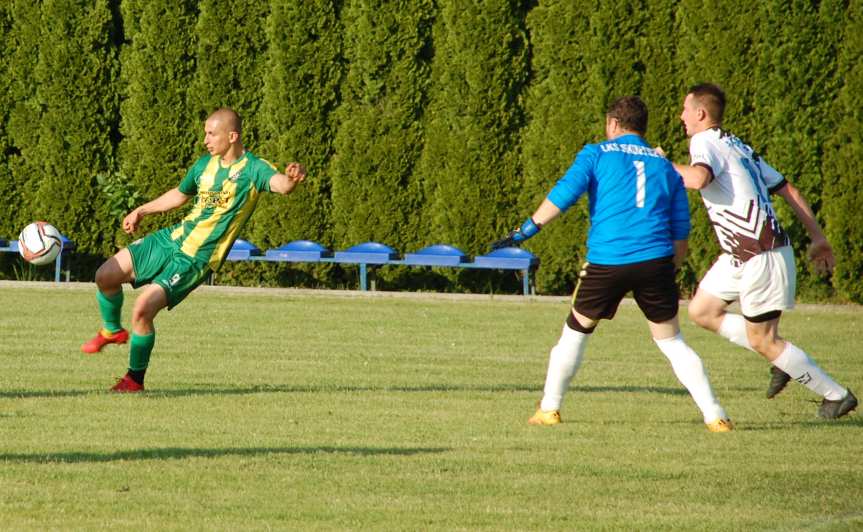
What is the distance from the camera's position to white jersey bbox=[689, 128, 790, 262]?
9398mm

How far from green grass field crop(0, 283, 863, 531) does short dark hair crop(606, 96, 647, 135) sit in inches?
73.3

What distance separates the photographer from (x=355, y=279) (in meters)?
22.6

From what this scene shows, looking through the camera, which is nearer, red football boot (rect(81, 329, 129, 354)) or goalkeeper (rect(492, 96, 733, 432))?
goalkeeper (rect(492, 96, 733, 432))

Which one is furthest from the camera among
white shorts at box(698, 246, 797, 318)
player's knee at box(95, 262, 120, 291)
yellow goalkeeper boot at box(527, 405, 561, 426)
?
player's knee at box(95, 262, 120, 291)

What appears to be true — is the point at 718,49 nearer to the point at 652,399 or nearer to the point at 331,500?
the point at 652,399

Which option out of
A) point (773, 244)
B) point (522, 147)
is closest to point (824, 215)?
point (522, 147)

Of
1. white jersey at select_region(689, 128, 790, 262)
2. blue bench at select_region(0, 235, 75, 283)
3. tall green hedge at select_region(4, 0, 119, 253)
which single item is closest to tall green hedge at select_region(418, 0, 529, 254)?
tall green hedge at select_region(4, 0, 119, 253)

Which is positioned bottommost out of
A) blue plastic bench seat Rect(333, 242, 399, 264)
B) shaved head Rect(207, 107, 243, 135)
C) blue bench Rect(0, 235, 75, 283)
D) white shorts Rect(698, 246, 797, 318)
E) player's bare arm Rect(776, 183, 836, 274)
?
blue bench Rect(0, 235, 75, 283)

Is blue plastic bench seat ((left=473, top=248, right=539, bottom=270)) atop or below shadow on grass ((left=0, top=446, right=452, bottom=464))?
below

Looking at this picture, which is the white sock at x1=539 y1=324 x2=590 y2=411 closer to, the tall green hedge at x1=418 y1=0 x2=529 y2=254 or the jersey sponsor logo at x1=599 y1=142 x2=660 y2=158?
the jersey sponsor logo at x1=599 y1=142 x2=660 y2=158

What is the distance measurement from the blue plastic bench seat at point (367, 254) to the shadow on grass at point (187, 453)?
1287cm

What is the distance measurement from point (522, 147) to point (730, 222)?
Result: 12.0 metres

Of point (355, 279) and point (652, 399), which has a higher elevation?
point (652, 399)

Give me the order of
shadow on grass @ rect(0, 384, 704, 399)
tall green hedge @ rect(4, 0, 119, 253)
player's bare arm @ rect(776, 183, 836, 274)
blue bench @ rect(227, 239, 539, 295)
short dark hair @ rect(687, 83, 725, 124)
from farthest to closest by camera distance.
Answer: tall green hedge @ rect(4, 0, 119, 253) → blue bench @ rect(227, 239, 539, 295) → shadow on grass @ rect(0, 384, 704, 399) → player's bare arm @ rect(776, 183, 836, 274) → short dark hair @ rect(687, 83, 725, 124)
